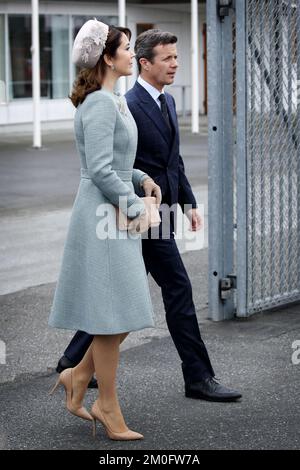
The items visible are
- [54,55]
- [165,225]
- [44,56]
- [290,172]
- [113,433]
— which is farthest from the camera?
[54,55]

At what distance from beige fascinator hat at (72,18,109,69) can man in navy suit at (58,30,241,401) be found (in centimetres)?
84

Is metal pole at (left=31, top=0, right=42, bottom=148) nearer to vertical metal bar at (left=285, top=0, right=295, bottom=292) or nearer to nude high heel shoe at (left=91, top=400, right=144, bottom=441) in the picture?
vertical metal bar at (left=285, top=0, right=295, bottom=292)

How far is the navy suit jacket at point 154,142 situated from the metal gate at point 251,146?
1687 millimetres

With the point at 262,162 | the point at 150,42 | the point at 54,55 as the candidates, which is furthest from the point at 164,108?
the point at 54,55

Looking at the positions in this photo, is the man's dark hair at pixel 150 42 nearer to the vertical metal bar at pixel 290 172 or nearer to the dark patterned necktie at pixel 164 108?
the dark patterned necktie at pixel 164 108

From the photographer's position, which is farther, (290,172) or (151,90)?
(290,172)

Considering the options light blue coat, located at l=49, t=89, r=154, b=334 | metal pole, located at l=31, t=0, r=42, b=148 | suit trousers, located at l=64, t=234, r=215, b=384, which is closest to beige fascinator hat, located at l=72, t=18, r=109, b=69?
light blue coat, located at l=49, t=89, r=154, b=334

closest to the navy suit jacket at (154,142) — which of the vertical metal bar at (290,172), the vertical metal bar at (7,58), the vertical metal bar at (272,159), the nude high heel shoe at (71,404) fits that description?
the nude high heel shoe at (71,404)

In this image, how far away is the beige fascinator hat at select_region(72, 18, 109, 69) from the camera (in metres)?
5.12

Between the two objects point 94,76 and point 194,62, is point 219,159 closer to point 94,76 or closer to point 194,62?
point 94,76

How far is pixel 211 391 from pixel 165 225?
900 mm

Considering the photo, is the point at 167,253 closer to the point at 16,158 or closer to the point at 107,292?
the point at 107,292

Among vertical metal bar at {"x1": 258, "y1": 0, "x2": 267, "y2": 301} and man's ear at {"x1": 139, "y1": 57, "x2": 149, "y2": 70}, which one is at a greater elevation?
man's ear at {"x1": 139, "y1": 57, "x2": 149, "y2": 70}

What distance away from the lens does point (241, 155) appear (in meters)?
7.70
